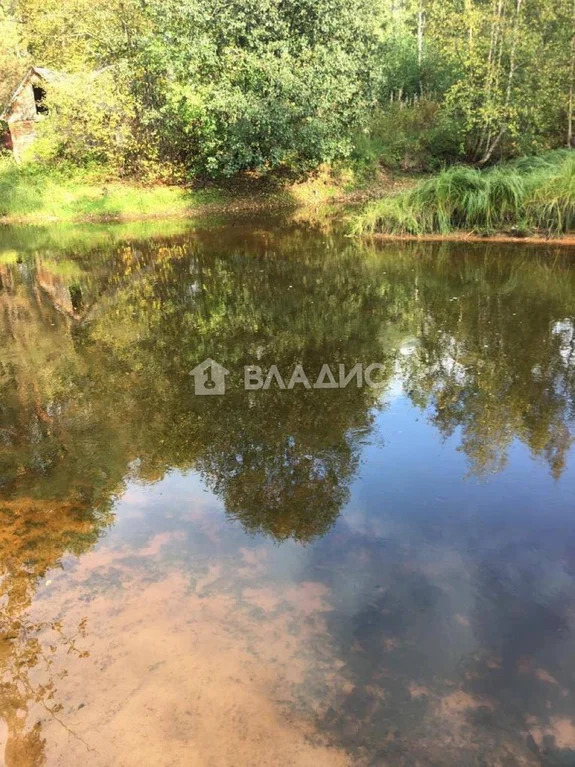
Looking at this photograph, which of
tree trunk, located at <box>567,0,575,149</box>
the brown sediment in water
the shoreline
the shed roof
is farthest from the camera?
the shed roof

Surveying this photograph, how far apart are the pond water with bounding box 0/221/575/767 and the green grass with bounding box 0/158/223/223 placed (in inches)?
445

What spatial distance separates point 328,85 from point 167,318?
10.9 m

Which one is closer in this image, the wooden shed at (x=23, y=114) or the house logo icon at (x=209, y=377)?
the house logo icon at (x=209, y=377)

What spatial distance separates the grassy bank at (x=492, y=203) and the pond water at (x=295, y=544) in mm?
3495

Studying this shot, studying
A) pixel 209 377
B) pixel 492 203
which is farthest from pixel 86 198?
pixel 209 377

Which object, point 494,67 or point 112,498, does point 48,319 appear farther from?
point 494,67

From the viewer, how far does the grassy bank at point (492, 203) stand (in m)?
9.91

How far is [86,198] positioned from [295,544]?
17177 mm

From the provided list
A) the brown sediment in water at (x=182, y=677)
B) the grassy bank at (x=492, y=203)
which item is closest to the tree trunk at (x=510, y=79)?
the grassy bank at (x=492, y=203)

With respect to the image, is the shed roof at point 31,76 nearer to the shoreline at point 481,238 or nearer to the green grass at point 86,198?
the green grass at point 86,198

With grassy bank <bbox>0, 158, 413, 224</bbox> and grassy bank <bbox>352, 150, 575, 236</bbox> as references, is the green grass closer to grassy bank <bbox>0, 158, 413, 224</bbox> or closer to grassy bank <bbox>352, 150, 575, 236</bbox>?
grassy bank <bbox>0, 158, 413, 224</bbox>

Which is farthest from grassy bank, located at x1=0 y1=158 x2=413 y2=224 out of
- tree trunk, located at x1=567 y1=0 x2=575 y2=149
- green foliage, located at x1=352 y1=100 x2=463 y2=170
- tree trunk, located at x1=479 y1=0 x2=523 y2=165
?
tree trunk, located at x1=567 y1=0 x2=575 y2=149

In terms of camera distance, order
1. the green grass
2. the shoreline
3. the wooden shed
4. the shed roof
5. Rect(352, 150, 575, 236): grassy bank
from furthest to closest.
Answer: the wooden shed, the shed roof, the green grass, the shoreline, Rect(352, 150, 575, 236): grassy bank

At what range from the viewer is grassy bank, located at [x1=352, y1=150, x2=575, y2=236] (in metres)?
9.91
